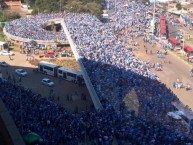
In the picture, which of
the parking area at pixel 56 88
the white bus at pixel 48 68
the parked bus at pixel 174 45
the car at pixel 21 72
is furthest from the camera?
the parked bus at pixel 174 45

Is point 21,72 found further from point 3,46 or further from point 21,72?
point 3,46

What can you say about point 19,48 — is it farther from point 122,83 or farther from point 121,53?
point 122,83

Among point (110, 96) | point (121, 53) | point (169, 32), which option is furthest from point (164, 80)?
point (169, 32)

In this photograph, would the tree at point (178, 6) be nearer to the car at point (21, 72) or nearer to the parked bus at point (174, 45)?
the parked bus at point (174, 45)

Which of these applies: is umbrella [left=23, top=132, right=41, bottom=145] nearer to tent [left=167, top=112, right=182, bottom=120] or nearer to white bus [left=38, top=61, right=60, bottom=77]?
tent [left=167, top=112, right=182, bottom=120]

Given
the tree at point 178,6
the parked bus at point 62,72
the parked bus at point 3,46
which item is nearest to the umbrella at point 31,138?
the parked bus at point 62,72

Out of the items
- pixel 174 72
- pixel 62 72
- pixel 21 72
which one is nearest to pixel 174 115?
pixel 62 72

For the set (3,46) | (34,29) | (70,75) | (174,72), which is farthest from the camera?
(34,29)
